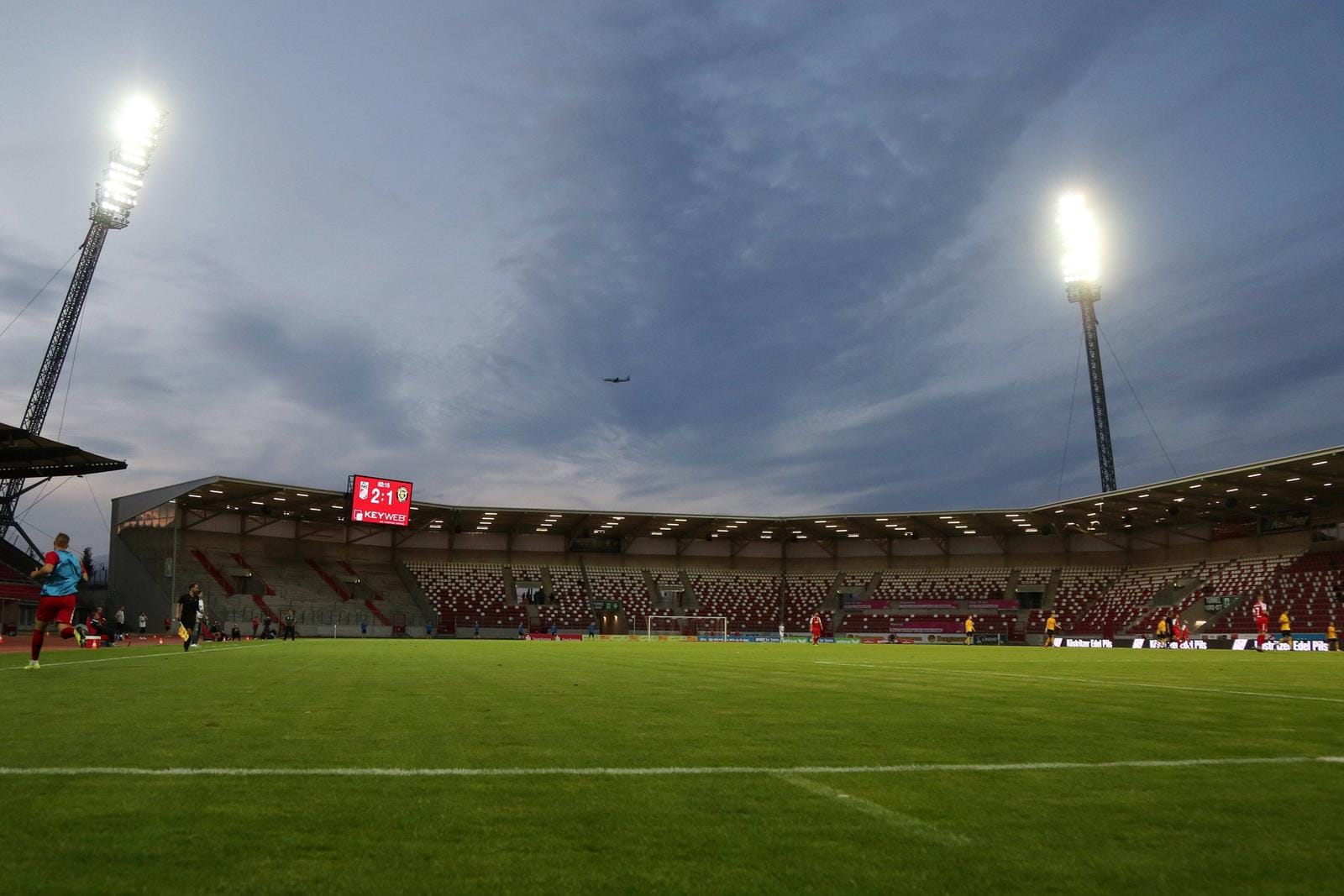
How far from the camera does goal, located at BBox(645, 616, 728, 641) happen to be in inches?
2434

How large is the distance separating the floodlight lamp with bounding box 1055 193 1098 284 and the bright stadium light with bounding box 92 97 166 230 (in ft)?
172

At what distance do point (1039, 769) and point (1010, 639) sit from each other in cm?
5900

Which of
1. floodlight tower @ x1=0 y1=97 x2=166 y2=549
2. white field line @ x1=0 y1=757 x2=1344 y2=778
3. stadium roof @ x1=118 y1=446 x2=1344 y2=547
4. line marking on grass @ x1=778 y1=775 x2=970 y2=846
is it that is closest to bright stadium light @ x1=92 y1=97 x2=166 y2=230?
floodlight tower @ x1=0 y1=97 x2=166 y2=549

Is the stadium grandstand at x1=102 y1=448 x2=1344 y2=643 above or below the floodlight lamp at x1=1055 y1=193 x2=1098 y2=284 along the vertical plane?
below

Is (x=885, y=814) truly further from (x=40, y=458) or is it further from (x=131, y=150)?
(x=131, y=150)

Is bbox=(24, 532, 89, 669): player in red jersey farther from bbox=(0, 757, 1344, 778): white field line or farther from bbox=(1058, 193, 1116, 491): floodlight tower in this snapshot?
bbox=(1058, 193, 1116, 491): floodlight tower

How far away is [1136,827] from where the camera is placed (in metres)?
3.26

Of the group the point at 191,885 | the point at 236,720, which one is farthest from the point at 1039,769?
the point at 236,720

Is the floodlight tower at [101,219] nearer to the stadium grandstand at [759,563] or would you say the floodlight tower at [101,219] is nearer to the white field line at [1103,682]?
the stadium grandstand at [759,563]

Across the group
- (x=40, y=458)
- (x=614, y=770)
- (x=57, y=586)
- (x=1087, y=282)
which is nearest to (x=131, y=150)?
(x=40, y=458)

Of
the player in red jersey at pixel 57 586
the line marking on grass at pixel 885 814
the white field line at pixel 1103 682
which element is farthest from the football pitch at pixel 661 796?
the player in red jersey at pixel 57 586

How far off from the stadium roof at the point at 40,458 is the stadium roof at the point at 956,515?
1398cm

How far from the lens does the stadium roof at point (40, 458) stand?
27.6 m

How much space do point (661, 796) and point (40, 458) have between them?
33.1 meters
